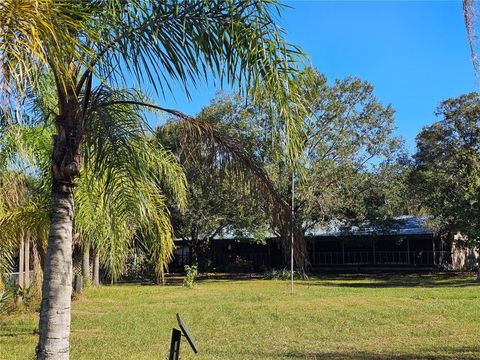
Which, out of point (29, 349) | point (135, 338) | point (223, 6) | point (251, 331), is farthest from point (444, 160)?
point (223, 6)

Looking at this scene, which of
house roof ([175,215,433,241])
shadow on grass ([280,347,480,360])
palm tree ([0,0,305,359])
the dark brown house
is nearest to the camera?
palm tree ([0,0,305,359])

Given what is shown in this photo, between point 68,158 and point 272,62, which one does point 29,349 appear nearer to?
point 68,158

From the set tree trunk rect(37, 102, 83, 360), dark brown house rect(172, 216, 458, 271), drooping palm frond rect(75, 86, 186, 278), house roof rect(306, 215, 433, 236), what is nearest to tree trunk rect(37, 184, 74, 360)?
tree trunk rect(37, 102, 83, 360)

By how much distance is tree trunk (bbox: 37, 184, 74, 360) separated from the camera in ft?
17.3

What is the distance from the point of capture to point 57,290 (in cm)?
527

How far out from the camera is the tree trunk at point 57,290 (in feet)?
17.3

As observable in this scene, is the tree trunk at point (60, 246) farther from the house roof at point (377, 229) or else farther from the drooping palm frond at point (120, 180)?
the house roof at point (377, 229)

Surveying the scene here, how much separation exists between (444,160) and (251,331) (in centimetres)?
2280

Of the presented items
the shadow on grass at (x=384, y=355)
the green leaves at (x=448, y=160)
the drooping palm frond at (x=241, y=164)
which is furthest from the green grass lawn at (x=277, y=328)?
the green leaves at (x=448, y=160)

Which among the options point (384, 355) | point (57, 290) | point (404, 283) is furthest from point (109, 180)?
point (404, 283)

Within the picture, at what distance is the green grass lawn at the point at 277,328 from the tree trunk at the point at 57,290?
4.14 m

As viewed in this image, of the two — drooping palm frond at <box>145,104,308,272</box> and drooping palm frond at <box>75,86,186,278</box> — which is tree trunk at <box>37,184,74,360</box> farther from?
drooping palm frond at <box>145,104,308,272</box>

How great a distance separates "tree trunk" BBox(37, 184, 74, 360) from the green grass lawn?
4143 mm

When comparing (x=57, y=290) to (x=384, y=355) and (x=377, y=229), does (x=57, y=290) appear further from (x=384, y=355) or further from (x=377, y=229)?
(x=377, y=229)
